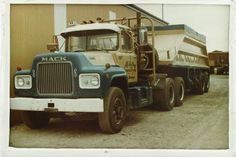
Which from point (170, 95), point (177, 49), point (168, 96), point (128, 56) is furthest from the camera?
point (177, 49)

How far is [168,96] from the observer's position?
2.58 metres

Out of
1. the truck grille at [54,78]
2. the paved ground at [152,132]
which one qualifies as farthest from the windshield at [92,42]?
the paved ground at [152,132]

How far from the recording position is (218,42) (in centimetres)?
183

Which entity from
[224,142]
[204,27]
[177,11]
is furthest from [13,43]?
[224,142]

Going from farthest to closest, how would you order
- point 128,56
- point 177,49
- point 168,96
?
point 177,49 → point 168,96 → point 128,56

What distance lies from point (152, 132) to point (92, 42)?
69 centimetres

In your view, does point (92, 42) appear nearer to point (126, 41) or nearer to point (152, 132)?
point (126, 41)

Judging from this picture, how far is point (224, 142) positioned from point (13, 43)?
1.11 m

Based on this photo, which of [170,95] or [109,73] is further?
[170,95]

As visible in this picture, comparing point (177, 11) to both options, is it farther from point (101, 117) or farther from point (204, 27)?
point (101, 117)

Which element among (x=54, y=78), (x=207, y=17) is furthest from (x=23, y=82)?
(x=207, y=17)

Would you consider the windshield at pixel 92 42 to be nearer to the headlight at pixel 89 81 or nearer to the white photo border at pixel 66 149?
the headlight at pixel 89 81

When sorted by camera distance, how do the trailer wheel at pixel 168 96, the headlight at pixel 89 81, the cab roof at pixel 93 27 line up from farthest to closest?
the trailer wheel at pixel 168 96, the cab roof at pixel 93 27, the headlight at pixel 89 81

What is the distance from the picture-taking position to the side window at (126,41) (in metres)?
2.38
